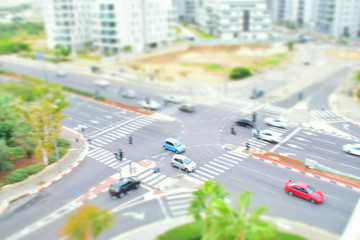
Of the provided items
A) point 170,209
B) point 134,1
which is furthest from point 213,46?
point 170,209

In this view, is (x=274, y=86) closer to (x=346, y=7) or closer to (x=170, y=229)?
(x=170, y=229)

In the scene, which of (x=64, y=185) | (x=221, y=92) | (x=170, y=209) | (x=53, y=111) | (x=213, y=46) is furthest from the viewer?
(x=213, y=46)

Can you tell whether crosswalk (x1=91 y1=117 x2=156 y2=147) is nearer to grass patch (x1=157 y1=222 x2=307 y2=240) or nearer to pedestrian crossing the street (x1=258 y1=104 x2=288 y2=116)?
pedestrian crossing the street (x1=258 y1=104 x2=288 y2=116)

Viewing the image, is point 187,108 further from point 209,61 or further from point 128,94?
point 209,61

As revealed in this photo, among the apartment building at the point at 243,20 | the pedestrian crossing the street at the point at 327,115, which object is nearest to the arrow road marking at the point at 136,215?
the pedestrian crossing the street at the point at 327,115

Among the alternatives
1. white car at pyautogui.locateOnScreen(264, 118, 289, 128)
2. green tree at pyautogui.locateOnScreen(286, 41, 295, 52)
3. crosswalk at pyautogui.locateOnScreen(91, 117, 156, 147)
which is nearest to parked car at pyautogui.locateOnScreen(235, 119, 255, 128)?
white car at pyautogui.locateOnScreen(264, 118, 289, 128)
